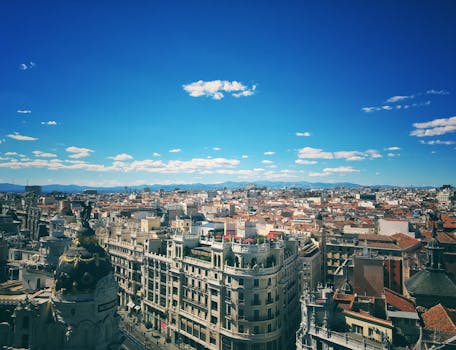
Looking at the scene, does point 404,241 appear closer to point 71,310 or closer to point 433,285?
point 433,285

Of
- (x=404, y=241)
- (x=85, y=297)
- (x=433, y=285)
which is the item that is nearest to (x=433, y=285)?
(x=433, y=285)

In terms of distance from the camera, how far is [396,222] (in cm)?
11688

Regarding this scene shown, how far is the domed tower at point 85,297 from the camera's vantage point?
56.0 metres

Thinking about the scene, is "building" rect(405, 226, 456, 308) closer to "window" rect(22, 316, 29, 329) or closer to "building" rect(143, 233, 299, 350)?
"building" rect(143, 233, 299, 350)

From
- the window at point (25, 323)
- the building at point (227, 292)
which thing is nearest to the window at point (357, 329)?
the building at point (227, 292)

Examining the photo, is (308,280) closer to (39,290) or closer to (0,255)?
(39,290)

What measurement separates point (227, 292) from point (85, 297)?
24.8 meters

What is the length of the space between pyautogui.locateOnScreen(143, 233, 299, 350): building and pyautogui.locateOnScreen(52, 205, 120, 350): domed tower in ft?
59.5

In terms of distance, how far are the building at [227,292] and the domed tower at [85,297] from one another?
18.1m

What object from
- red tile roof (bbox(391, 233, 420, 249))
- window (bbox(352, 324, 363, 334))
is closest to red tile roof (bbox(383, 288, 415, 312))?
window (bbox(352, 324, 363, 334))

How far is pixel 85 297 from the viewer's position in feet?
187

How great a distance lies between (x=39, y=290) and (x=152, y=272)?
27.9m

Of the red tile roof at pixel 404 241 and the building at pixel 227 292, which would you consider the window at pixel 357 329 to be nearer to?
the building at pixel 227 292

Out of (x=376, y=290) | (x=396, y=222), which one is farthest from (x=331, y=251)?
(x=376, y=290)
